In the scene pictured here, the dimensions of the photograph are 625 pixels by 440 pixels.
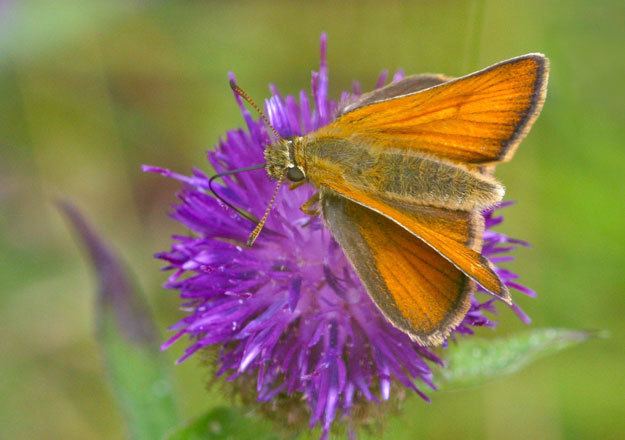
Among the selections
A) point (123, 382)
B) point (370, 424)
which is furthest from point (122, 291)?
point (370, 424)

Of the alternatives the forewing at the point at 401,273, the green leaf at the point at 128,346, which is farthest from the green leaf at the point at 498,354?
the green leaf at the point at 128,346

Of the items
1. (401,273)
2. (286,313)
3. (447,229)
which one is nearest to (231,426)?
(286,313)

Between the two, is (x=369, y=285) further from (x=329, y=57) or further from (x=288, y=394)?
(x=329, y=57)

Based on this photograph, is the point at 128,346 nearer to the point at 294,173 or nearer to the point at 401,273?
the point at 294,173

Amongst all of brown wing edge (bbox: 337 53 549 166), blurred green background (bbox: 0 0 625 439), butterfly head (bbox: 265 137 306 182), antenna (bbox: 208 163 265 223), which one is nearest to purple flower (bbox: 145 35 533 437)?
antenna (bbox: 208 163 265 223)

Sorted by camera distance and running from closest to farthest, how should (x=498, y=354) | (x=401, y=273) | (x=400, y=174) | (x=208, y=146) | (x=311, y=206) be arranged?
(x=401, y=273), (x=400, y=174), (x=311, y=206), (x=498, y=354), (x=208, y=146)

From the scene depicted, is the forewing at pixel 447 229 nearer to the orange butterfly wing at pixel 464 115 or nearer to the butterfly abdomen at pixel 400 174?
the butterfly abdomen at pixel 400 174

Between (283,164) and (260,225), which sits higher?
(283,164)
